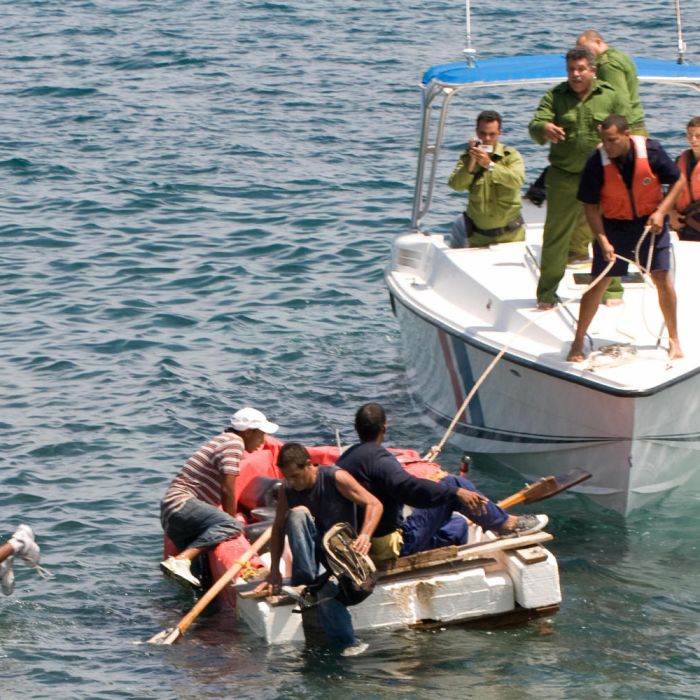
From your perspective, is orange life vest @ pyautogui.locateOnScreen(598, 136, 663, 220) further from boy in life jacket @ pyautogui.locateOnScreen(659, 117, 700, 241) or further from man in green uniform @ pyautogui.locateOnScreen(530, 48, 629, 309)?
boy in life jacket @ pyautogui.locateOnScreen(659, 117, 700, 241)

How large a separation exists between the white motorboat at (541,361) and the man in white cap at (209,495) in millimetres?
1956

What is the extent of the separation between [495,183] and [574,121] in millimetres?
1285

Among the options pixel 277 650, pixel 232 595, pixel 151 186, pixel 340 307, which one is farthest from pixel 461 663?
pixel 151 186

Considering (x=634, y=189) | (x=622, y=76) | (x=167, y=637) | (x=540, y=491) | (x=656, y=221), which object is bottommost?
(x=167, y=637)

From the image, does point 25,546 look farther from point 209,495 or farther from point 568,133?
point 568,133

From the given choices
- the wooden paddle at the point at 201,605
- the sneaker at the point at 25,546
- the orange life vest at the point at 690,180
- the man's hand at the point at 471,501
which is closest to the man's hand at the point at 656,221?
the man's hand at the point at 471,501

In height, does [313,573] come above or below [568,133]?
below

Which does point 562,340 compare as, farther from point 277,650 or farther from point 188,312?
point 188,312

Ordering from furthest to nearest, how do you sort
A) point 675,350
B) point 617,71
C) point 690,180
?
1. point 690,180
2. point 617,71
3. point 675,350

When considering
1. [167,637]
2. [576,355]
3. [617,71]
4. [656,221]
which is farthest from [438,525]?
[617,71]

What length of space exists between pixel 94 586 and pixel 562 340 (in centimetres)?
350

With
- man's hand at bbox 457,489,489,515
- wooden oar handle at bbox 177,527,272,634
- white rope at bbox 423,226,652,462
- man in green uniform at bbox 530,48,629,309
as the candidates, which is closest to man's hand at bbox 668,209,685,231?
white rope at bbox 423,226,652,462

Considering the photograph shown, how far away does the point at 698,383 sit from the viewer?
9.91 m

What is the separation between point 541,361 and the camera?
10133 mm
